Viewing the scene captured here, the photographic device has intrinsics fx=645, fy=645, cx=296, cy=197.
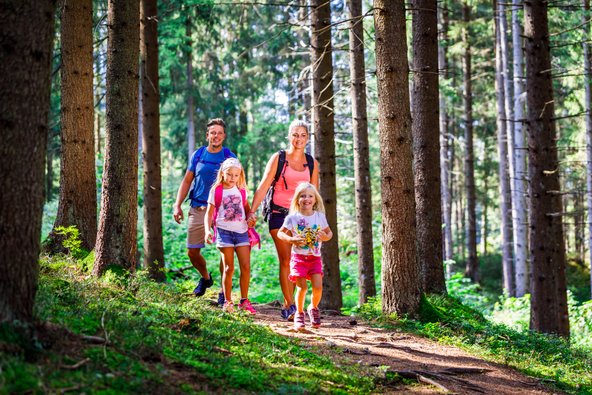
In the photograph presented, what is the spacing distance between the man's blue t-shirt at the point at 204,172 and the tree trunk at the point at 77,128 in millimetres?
1767

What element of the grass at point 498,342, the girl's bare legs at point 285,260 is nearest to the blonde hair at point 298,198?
the girl's bare legs at point 285,260

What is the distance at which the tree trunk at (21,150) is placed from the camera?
4215 mm

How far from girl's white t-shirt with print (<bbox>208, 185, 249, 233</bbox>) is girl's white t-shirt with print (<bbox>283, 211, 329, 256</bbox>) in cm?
66

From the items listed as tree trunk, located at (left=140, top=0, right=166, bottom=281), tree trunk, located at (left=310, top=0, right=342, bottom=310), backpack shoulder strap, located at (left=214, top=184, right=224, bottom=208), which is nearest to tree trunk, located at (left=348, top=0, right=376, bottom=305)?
tree trunk, located at (left=310, top=0, right=342, bottom=310)

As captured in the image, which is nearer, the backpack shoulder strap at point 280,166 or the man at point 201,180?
the backpack shoulder strap at point 280,166

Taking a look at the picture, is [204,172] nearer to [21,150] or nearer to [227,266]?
[227,266]

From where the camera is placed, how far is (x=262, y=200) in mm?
8570

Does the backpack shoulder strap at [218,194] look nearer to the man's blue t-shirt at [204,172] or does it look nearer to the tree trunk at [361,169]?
the man's blue t-shirt at [204,172]

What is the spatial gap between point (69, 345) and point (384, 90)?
586 centimetres

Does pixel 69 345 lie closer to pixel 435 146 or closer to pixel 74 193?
pixel 74 193

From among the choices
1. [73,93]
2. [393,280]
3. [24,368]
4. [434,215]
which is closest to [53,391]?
[24,368]

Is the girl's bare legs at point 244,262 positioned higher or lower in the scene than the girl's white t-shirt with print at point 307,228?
lower

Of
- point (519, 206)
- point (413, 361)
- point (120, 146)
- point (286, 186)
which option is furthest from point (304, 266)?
point (519, 206)

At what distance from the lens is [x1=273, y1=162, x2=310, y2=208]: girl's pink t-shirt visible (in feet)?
28.2
